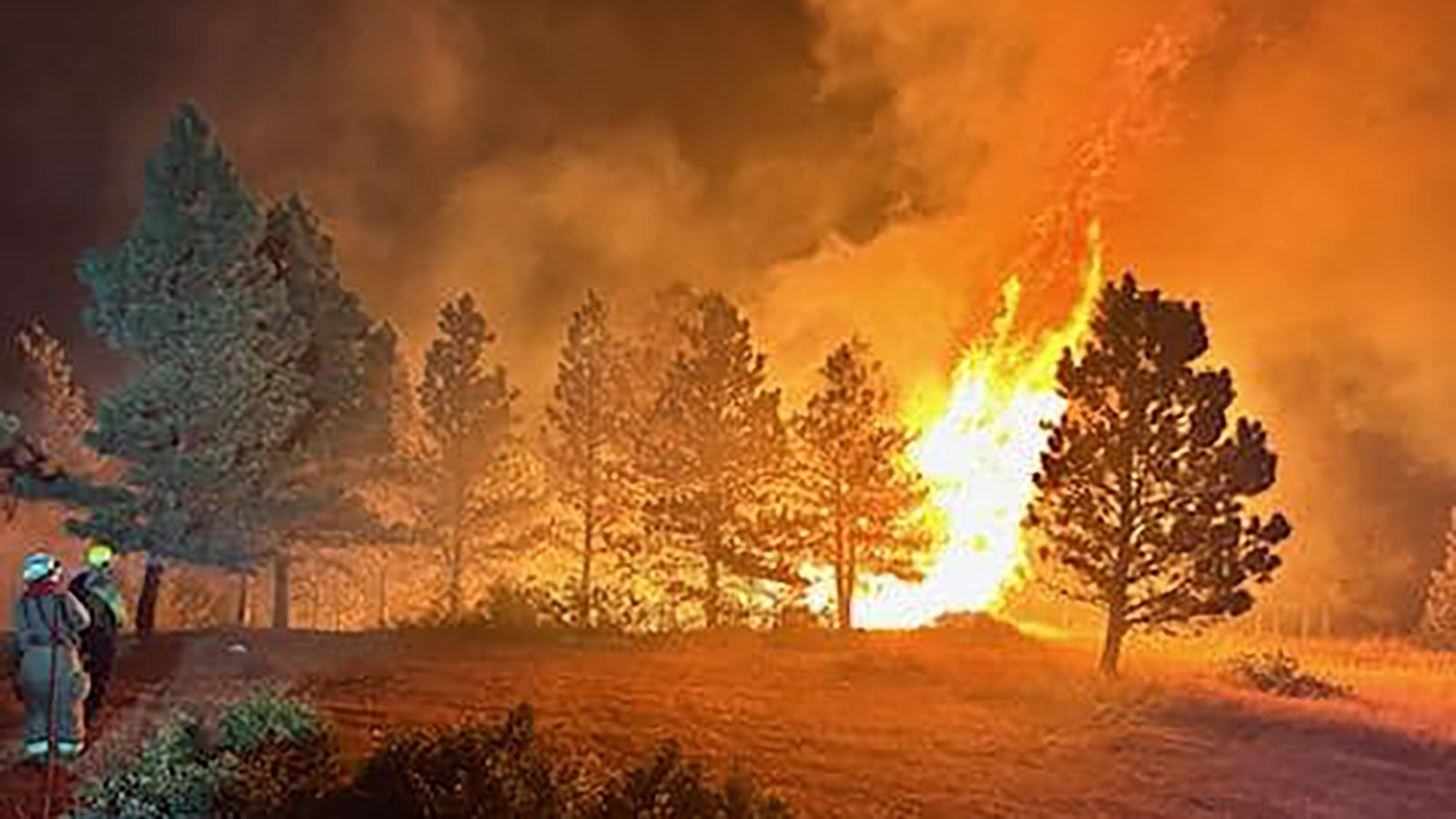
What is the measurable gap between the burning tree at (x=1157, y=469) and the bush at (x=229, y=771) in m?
21.8

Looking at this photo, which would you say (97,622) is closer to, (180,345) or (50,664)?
(50,664)

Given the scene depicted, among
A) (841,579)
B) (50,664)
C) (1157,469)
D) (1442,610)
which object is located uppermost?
(1157,469)

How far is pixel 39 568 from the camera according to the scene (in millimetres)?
15906

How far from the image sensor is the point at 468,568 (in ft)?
254

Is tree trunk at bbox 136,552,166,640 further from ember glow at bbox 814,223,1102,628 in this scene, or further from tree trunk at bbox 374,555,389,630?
tree trunk at bbox 374,555,389,630

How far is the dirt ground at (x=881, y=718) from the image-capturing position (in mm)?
19594

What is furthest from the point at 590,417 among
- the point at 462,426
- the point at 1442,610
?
the point at 1442,610

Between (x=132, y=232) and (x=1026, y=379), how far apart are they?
37736 mm

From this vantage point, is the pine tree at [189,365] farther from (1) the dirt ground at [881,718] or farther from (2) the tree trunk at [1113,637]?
→ (2) the tree trunk at [1113,637]

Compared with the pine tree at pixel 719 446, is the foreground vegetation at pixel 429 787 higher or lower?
lower

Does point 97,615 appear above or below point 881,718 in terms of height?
above

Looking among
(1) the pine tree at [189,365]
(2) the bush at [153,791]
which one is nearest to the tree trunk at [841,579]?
(1) the pine tree at [189,365]

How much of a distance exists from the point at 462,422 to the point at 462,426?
15cm

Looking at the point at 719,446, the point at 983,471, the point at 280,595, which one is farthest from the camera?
the point at 983,471
